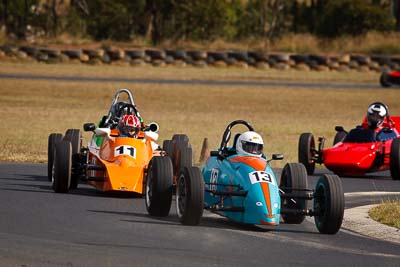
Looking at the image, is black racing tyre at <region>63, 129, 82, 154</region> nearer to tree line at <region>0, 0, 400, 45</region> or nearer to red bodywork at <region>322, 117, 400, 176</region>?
red bodywork at <region>322, 117, 400, 176</region>

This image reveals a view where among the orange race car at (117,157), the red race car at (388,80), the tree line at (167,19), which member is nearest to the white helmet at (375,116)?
the orange race car at (117,157)

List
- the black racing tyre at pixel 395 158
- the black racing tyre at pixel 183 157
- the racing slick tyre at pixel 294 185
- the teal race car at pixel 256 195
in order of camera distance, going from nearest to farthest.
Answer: the teal race car at pixel 256 195, the racing slick tyre at pixel 294 185, the black racing tyre at pixel 183 157, the black racing tyre at pixel 395 158

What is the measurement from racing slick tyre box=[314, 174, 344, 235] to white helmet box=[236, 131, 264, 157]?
133 centimetres

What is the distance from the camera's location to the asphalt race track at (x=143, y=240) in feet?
40.0

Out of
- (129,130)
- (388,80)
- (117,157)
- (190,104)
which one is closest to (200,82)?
(388,80)

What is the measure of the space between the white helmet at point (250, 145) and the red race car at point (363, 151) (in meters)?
7.03

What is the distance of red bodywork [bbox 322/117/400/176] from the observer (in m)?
22.7

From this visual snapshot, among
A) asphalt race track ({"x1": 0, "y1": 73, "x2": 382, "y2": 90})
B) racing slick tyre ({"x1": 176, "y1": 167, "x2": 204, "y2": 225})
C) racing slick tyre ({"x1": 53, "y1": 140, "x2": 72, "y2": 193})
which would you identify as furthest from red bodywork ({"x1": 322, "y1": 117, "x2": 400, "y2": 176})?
asphalt race track ({"x1": 0, "y1": 73, "x2": 382, "y2": 90})

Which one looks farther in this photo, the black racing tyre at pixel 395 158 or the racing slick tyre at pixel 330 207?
the black racing tyre at pixel 395 158

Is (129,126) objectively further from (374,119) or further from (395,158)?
(374,119)

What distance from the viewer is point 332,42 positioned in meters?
65.2

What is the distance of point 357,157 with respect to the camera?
22.8 metres

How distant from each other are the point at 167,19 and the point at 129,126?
51938mm

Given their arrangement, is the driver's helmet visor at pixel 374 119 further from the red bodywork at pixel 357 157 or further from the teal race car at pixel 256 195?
the teal race car at pixel 256 195
